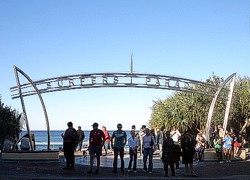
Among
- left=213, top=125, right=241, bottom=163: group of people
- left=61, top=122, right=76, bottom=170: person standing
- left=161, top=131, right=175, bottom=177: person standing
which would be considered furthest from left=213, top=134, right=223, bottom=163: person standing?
left=61, top=122, right=76, bottom=170: person standing

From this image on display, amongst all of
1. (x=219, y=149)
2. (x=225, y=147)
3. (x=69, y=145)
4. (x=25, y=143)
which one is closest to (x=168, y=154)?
(x=69, y=145)

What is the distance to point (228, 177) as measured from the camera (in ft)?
45.8

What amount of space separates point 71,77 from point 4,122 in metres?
23.3

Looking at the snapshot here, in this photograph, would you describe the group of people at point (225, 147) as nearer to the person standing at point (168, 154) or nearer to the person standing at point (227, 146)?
the person standing at point (227, 146)

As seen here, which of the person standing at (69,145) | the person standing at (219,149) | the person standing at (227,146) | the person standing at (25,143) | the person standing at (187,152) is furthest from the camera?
the person standing at (25,143)

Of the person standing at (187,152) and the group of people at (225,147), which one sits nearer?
the person standing at (187,152)

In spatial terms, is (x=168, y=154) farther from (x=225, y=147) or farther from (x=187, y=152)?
(x=225, y=147)

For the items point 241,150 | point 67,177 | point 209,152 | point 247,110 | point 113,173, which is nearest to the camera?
point 67,177

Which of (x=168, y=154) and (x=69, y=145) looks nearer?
(x=168, y=154)

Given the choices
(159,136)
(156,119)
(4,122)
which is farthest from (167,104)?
(159,136)

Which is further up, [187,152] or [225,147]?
[225,147]

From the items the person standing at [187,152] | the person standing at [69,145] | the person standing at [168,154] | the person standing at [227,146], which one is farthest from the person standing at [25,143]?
the person standing at [227,146]

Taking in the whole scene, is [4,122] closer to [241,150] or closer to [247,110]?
[247,110]

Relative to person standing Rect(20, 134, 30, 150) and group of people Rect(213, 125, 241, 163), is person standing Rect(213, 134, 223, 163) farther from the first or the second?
person standing Rect(20, 134, 30, 150)
